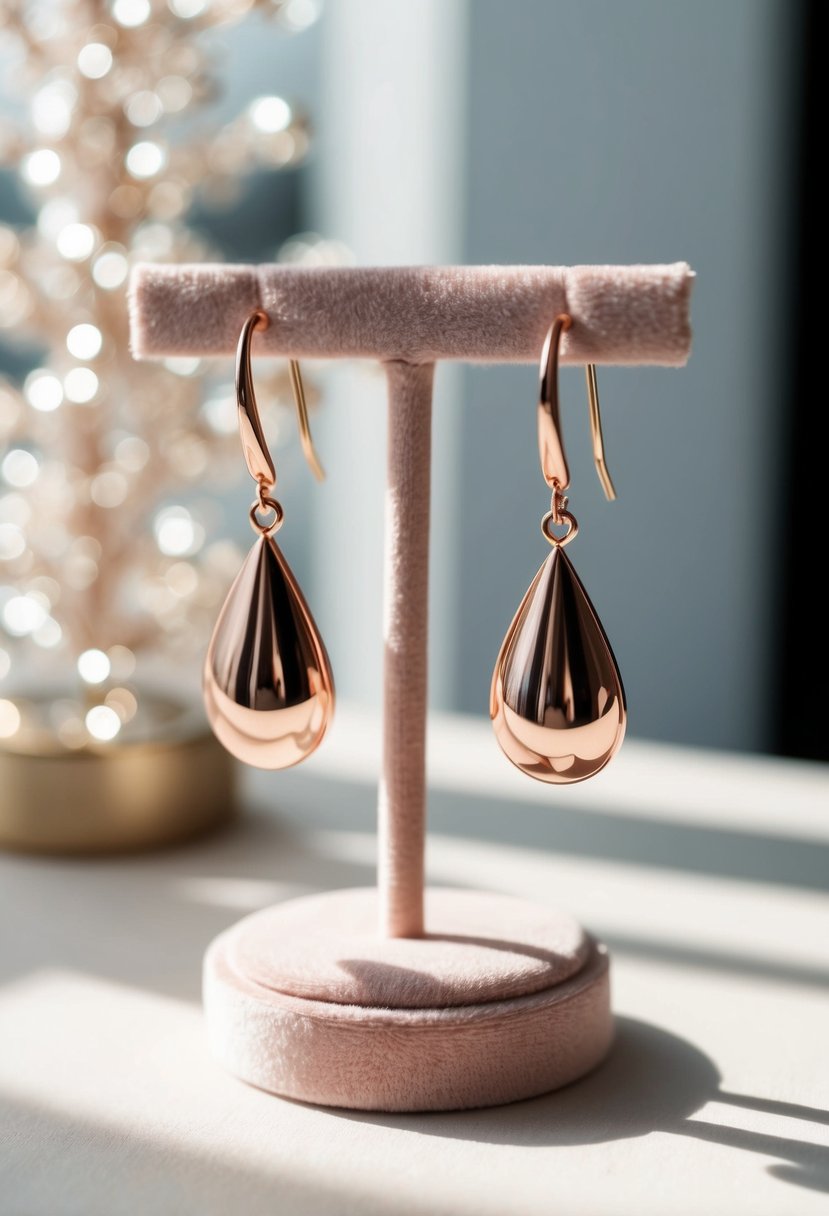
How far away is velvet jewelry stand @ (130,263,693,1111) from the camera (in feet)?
1.57

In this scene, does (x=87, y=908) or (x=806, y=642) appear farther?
(x=806, y=642)

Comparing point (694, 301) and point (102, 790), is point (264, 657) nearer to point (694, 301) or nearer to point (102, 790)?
point (102, 790)

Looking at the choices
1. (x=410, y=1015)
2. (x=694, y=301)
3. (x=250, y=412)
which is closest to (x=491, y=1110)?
(x=410, y=1015)

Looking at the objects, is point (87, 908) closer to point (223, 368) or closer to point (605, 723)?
point (605, 723)

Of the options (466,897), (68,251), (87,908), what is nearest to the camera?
(466,897)

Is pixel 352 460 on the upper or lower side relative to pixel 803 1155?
upper

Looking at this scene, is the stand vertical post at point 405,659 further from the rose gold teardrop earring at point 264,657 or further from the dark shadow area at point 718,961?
the dark shadow area at point 718,961

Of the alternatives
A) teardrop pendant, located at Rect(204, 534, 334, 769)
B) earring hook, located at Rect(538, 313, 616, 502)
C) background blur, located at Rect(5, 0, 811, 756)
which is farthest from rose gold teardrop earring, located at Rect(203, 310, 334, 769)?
background blur, located at Rect(5, 0, 811, 756)

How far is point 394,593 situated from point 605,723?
112 mm

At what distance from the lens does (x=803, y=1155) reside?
47 cm

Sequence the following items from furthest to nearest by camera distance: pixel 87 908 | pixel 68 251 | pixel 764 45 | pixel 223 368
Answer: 1. pixel 764 45
2. pixel 223 368
3. pixel 68 251
4. pixel 87 908

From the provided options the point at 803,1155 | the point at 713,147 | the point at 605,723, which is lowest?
the point at 803,1155

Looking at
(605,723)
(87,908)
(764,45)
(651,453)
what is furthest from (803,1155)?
(764,45)

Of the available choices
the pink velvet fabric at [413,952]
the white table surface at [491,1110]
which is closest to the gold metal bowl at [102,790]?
the white table surface at [491,1110]
